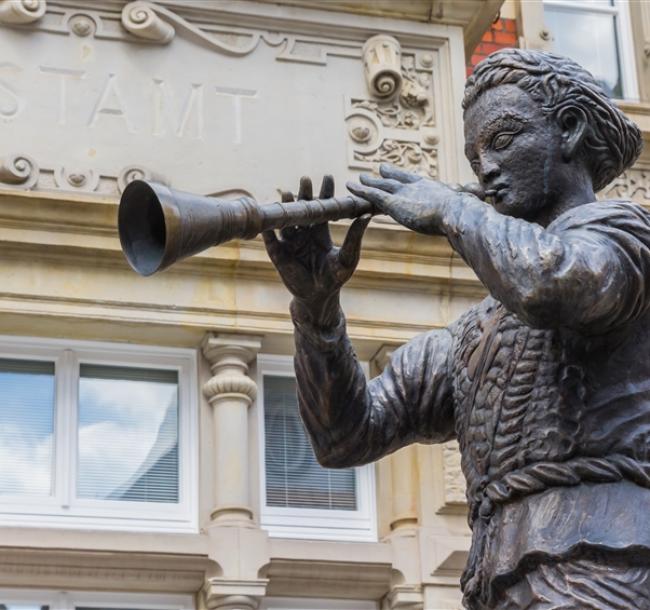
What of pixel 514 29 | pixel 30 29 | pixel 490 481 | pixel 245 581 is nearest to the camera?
pixel 490 481

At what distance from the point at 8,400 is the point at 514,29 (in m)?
3.78

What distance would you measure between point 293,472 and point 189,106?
1.87 m

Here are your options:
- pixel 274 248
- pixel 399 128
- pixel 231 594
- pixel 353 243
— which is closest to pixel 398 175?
pixel 353 243

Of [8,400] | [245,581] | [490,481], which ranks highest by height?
[8,400]

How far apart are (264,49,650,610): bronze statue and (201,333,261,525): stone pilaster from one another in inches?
229

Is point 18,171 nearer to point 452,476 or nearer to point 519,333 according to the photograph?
point 452,476

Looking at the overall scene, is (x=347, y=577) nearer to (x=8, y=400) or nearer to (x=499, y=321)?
(x=8, y=400)

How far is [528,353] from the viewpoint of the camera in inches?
161

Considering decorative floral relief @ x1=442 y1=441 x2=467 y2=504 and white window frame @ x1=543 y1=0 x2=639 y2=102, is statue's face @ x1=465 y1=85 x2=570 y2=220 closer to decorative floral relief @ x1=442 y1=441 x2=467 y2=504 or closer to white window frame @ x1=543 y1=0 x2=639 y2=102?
decorative floral relief @ x1=442 y1=441 x2=467 y2=504

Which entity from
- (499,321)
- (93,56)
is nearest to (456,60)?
(93,56)

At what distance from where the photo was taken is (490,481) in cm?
407

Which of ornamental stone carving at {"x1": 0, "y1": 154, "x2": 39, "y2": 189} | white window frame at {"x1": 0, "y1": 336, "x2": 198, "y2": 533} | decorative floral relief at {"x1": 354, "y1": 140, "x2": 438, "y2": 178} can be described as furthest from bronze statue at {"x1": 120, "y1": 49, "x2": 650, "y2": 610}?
decorative floral relief at {"x1": 354, "y1": 140, "x2": 438, "y2": 178}

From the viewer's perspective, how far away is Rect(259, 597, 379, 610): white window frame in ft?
34.2

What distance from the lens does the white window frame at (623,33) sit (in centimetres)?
1234
